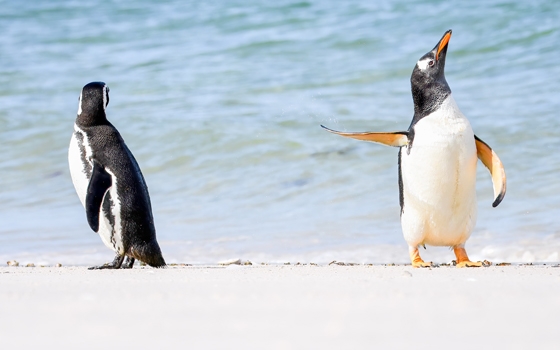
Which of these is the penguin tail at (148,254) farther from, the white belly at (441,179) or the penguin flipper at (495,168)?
the penguin flipper at (495,168)

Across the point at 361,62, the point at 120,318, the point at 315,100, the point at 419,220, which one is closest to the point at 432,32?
the point at 361,62

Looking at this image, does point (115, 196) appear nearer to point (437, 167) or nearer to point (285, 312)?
point (437, 167)

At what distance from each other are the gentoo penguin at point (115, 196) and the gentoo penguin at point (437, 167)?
109cm

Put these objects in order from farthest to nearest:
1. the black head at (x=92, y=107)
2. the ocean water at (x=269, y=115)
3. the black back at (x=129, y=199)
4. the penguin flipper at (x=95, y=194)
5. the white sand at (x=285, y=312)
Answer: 1. the ocean water at (x=269, y=115)
2. the black head at (x=92, y=107)
3. the black back at (x=129, y=199)
4. the penguin flipper at (x=95, y=194)
5. the white sand at (x=285, y=312)

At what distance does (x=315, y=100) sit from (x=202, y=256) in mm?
4242

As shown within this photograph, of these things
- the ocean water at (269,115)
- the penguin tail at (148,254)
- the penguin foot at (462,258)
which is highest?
the penguin tail at (148,254)

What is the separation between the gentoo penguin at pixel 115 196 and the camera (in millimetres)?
4520

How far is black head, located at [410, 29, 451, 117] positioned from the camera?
436 centimetres

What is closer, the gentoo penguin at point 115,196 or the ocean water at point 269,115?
the gentoo penguin at point 115,196

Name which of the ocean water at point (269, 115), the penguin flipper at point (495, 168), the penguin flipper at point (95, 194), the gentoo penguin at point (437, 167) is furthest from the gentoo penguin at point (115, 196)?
the penguin flipper at point (495, 168)

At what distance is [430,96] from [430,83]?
0.06 metres

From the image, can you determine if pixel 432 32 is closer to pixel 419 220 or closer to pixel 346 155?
pixel 346 155

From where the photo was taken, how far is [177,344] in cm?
209

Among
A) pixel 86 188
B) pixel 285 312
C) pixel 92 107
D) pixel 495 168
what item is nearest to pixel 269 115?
pixel 92 107
